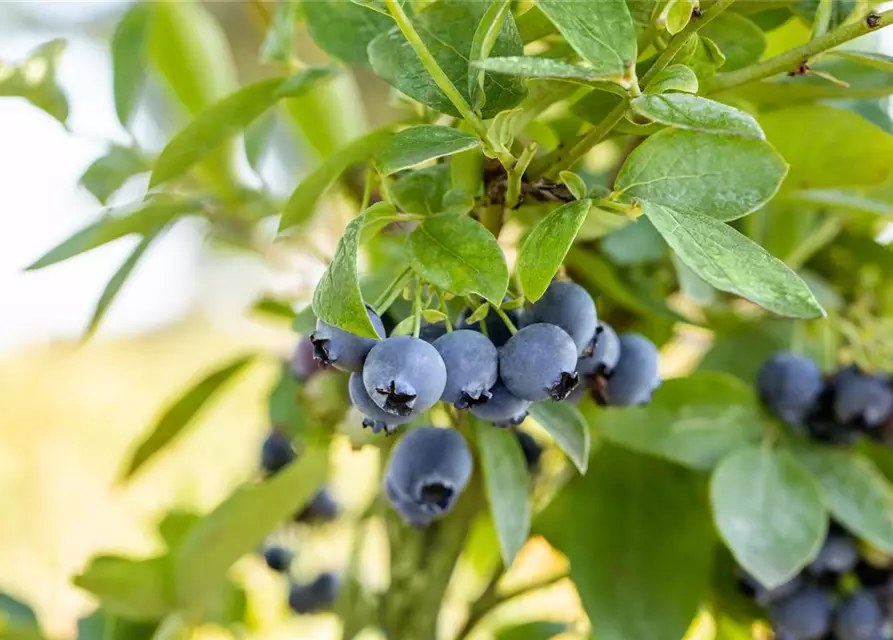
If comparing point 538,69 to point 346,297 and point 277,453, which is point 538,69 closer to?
point 346,297

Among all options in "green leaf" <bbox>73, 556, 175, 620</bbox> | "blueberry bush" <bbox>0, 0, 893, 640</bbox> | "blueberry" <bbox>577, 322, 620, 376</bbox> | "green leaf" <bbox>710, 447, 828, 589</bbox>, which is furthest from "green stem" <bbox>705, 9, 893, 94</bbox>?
"green leaf" <bbox>73, 556, 175, 620</bbox>

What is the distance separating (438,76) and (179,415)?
1.36ft

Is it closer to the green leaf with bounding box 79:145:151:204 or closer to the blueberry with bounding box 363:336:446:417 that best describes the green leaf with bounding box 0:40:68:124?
the green leaf with bounding box 79:145:151:204

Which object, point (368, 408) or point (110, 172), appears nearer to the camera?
point (368, 408)

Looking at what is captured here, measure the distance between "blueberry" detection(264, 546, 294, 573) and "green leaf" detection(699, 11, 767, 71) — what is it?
0.49 metres

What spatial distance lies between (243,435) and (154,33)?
1.25 metres

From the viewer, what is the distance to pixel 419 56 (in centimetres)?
28

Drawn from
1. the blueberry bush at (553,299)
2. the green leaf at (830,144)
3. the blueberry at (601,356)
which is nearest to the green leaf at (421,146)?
the blueberry bush at (553,299)

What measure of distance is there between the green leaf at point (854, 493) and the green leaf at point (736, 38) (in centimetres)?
29

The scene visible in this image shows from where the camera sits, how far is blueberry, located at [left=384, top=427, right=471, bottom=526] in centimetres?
37

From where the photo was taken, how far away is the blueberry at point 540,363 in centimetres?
28

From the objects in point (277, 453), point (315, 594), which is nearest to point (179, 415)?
point (277, 453)

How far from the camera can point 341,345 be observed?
0.29 metres

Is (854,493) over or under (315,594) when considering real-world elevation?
over
